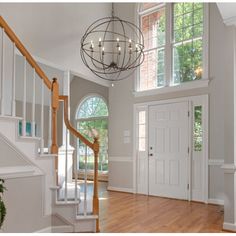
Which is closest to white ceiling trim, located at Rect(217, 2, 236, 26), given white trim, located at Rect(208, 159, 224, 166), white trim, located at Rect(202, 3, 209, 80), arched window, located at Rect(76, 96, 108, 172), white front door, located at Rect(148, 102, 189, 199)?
white trim, located at Rect(202, 3, 209, 80)

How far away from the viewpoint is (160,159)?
593cm

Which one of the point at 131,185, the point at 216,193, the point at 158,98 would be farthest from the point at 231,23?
the point at 131,185

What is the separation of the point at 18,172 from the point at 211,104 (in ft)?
12.8

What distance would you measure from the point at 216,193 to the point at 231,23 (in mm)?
3153

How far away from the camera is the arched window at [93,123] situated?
8.55 meters

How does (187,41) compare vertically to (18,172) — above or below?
above

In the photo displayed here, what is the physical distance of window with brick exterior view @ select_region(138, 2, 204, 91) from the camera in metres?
5.65

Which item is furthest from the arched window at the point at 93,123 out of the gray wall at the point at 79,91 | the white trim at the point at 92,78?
the white trim at the point at 92,78

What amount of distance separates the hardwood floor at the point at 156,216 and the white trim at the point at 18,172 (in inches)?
49.1

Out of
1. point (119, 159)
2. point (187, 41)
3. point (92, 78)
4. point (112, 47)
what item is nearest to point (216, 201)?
point (119, 159)

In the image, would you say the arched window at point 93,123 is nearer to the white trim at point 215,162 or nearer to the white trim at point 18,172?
the white trim at point 215,162

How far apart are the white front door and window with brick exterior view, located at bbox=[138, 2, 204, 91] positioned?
679 millimetres

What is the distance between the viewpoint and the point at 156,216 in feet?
14.0

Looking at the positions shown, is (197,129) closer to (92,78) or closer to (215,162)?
(215,162)
